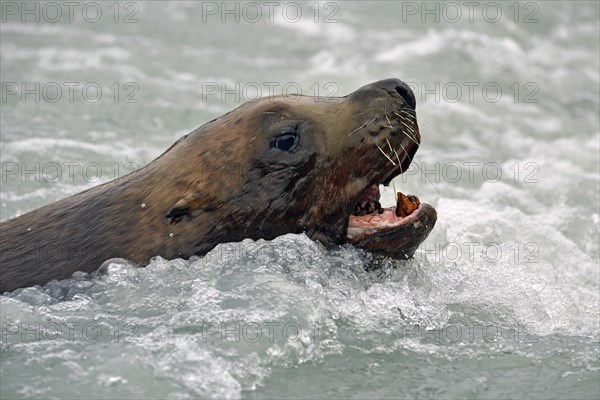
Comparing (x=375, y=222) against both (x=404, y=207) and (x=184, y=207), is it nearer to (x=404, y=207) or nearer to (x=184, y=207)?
(x=404, y=207)

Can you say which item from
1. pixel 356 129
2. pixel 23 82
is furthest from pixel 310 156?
pixel 23 82

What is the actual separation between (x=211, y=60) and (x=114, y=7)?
8.23ft

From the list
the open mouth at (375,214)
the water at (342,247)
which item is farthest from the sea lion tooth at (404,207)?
the water at (342,247)

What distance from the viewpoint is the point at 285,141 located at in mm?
5262

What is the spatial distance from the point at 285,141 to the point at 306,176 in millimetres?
200

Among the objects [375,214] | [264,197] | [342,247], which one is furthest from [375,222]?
[264,197]

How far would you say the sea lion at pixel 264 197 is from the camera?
519 cm

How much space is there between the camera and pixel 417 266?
5598mm

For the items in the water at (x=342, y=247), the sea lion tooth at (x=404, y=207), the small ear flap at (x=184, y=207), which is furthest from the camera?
the sea lion tooth at (x=404, y=207)

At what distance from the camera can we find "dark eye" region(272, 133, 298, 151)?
17.2ft

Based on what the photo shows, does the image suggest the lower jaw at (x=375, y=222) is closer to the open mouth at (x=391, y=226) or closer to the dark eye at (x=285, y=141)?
the open mouth at (x=391, y=226)

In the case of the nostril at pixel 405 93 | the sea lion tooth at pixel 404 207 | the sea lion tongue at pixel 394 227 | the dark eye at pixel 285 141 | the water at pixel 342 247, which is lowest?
the water at pixel 342 247

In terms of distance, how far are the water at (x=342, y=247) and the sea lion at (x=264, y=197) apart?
103 mm

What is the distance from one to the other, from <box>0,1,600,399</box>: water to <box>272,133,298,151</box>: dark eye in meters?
0.44
